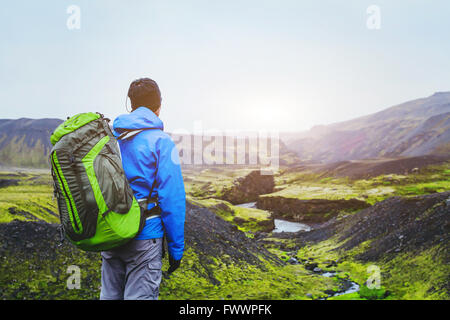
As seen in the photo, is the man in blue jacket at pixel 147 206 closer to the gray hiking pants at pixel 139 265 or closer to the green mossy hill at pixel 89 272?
the gray hiking pants at pixel 139 265

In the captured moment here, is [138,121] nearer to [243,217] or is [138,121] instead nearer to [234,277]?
[234,277]

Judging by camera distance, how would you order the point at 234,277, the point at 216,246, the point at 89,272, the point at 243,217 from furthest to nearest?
the point at 243,217 < the point at 216,246 < the point at 234,277 < the point at 89,272

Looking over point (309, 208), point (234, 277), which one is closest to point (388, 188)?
point (309, 208)

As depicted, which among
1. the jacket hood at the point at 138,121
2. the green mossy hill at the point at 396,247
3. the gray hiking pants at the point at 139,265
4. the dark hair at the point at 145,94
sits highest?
the dark hair at the point at 145,94

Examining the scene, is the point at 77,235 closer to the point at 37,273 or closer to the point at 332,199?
the point at 37,273

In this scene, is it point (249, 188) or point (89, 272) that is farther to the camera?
point (249, 188)

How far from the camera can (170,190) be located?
4.35 metres

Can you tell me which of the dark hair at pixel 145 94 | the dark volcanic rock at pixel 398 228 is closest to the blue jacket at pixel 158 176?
the dark hair at pixel 145 94

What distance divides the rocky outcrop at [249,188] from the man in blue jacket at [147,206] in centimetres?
8631

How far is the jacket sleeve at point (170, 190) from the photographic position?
434 centimetres

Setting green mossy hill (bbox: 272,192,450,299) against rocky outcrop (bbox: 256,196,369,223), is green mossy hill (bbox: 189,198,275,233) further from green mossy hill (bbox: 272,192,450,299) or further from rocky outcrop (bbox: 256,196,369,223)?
green mossy hill (bbox: 272,192,450,299)

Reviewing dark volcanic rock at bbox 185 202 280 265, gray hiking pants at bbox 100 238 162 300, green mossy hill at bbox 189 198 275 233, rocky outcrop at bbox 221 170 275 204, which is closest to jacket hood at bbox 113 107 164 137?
gray hiking pants at bbox 100 238 162 300

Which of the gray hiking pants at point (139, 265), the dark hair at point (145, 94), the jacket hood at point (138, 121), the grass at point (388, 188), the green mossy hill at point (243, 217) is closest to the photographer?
the gray hiking pants at point (139, 265)

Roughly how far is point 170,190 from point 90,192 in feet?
3.60
